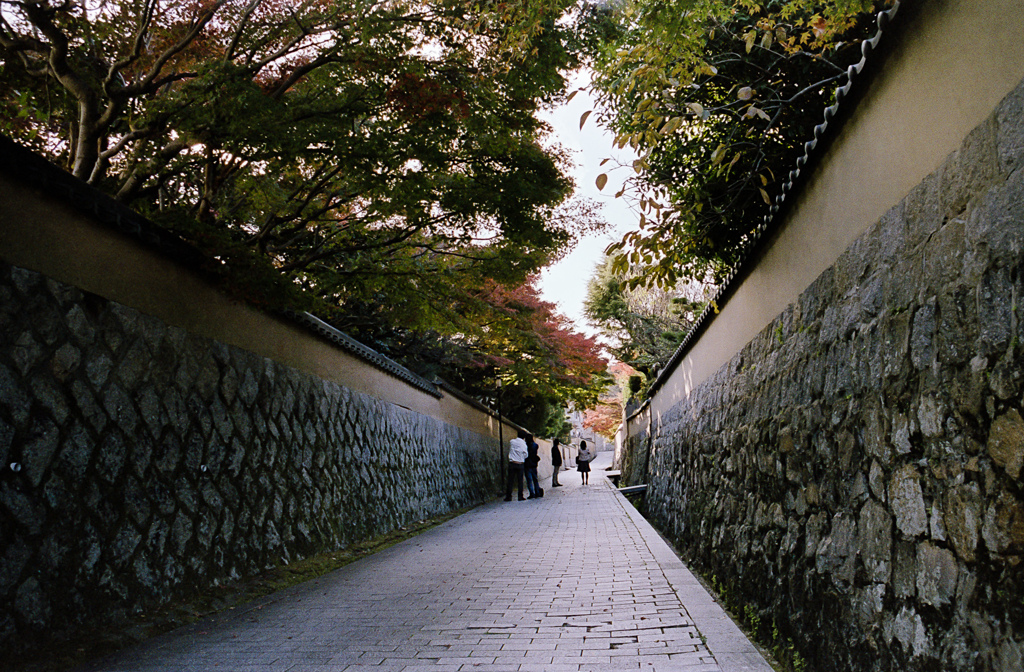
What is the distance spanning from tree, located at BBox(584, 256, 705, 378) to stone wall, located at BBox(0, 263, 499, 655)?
1703cm

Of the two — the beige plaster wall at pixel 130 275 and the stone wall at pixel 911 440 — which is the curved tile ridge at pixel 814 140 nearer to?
the stone wall at pixel 911 440

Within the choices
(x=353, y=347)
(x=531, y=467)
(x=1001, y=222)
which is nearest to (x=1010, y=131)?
(x=1001, y=222)

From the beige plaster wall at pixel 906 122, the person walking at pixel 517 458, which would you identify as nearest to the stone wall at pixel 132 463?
the beige plaster wall at pixel 906 122

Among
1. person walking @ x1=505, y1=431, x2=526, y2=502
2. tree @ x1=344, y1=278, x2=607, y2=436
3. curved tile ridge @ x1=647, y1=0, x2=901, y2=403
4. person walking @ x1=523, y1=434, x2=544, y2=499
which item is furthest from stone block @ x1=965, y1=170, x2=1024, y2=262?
person walking @ x1=523, y1=434, x2=544, y2=499

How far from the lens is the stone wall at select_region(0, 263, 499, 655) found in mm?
4172

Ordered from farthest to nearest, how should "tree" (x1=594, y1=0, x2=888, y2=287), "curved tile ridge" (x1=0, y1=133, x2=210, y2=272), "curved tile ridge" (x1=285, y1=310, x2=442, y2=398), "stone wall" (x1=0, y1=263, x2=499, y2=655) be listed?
"curved tile ridge" (x1=285, y1=310, x2=442, y2=398), "tree" (x1=594, y1=0, x2=888, y2=287), "curved tile ridge" (x1=0, y1=133, x2=210, y2=272), "stone wall" (x1=0, y1=263, x2=499, y2=655)

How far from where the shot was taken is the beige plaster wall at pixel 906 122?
8.99 ft

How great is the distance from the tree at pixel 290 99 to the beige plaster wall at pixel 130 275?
0.53 meters

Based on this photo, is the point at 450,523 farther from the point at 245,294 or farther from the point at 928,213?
the point at 928,213

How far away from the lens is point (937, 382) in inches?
116

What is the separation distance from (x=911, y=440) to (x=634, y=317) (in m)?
23.1

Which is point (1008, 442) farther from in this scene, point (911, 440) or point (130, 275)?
point (130, 275)

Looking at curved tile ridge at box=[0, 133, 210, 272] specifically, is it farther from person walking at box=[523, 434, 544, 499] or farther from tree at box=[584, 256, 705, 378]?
tree at box=[584, 256, 705, 378]

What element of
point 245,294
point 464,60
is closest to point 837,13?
point 464,60
